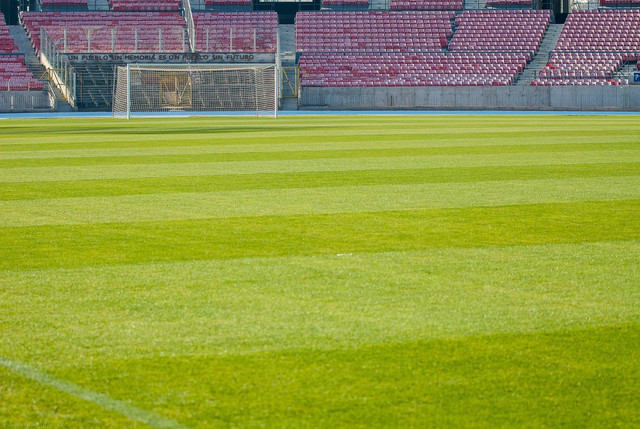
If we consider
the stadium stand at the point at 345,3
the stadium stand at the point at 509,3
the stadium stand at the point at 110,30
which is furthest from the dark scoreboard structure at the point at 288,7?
the stadium stand at the point at 509,3

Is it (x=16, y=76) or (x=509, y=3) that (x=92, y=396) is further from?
(x=509, y=3)

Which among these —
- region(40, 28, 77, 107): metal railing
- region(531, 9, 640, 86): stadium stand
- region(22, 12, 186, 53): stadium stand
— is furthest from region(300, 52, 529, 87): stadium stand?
region(40, 28, 77, 107): metal railing

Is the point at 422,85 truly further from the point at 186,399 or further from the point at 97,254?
the point at 186,399

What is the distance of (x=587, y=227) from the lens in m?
7.16

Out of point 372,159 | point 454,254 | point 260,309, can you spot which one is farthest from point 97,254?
point 372,159

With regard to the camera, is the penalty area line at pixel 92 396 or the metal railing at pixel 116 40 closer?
the penalty area line at pixel 92 396

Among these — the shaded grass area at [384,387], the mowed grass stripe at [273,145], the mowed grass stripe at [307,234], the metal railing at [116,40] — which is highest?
the shaded grass area at [384,387]

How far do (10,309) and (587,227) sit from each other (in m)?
4.63

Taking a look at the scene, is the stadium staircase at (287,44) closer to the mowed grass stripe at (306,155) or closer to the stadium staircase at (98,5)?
the stadium staircase at (98,5)

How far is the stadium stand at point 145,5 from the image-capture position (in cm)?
4550

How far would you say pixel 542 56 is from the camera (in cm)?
4281

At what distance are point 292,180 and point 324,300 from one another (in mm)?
5801

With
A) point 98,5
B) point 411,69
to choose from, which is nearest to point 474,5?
point 411,69

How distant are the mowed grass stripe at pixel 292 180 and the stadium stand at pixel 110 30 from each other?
29.4 m
